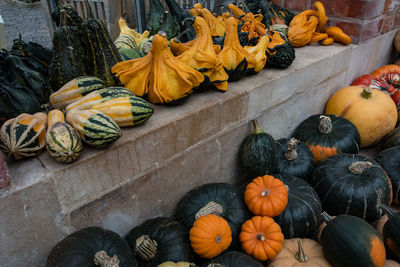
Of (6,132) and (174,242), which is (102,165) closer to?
(6,132)

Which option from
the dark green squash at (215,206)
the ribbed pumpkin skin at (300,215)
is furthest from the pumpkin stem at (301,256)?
the dark green squash at (215,206)

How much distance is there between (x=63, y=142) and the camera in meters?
1.52

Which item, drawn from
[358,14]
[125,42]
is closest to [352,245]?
[125,42]

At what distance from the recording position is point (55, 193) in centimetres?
161

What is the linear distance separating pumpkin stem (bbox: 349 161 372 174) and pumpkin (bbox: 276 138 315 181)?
0.37m

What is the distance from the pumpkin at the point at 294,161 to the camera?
2.84 metres

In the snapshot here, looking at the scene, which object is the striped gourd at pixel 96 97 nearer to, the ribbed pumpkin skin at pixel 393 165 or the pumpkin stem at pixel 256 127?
the pumpkin stem at pixel 256 127

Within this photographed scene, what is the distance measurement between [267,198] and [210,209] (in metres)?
0.43

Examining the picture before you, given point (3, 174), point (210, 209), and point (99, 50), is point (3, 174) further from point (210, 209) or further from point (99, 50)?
point (210, 209)

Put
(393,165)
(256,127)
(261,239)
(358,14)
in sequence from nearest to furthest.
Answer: (261,239), (256,127), (393,165), (358,14)

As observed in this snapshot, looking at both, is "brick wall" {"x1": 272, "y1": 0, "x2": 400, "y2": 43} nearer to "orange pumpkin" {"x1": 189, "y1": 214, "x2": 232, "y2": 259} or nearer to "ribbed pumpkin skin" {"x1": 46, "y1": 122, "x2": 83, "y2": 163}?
"orange pumpkin" {"x1": 189, "y1": 214, "x2": 232, "y2": 259}

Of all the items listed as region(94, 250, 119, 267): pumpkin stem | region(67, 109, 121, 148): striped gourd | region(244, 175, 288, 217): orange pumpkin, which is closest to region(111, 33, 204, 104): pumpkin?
region(67, 109, 121, 148): striped gourd

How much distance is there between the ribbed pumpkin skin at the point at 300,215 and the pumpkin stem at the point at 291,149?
0.43 meters

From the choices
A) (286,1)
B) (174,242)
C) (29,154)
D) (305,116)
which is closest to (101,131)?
(29,154)
